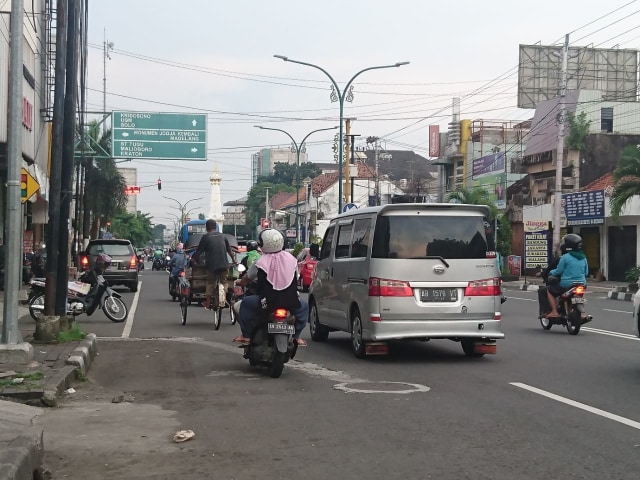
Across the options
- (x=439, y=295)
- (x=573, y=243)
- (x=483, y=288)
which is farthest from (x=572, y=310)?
(x=439, y=295)

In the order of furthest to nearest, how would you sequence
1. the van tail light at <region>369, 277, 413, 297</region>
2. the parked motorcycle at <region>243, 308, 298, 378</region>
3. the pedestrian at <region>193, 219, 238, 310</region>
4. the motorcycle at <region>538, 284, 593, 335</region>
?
1. the pedestrian at <region>193, 219, 238, 310</region>
2. the motorcycle at <region>538, 284, 593, 335</region>
3. the van tail light at <region>369, 277, 413, 297</region>
4. the parked motorcycle at <region>243, 308, 298, 378</region>

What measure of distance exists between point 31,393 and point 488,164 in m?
48.6

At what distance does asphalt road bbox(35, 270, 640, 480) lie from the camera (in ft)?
19.3

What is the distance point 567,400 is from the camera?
27.4 feet

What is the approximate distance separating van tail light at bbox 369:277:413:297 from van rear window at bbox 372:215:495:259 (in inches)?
13.6

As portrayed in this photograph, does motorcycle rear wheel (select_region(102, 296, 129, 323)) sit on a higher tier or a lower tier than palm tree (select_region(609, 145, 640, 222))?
lower

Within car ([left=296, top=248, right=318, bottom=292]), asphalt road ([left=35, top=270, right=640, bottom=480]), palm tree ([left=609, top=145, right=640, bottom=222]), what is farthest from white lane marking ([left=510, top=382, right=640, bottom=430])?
palm tree ([left=609, top=145, right=640, bottom=222])

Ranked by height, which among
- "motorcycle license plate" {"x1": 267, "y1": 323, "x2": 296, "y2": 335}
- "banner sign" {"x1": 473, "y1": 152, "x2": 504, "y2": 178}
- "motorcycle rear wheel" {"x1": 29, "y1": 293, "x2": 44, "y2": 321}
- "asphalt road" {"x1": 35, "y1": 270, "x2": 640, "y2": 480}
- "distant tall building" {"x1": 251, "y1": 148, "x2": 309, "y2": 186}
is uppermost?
"distant tall building" {"x1": 251, "y1": 148, "x2": 309, "y2": 186}

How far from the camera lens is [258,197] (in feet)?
377

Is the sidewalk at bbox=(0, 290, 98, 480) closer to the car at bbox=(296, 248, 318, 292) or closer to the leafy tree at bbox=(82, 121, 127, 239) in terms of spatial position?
the car at bbox=(296, 248, 318, 292)

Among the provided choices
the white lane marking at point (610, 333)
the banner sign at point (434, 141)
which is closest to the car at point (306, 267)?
the white lane marking at point (610, 333)

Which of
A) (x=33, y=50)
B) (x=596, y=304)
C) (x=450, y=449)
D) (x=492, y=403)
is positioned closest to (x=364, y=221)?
(x=492, y=403)

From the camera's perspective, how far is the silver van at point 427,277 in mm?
11016

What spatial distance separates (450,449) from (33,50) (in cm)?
2517
